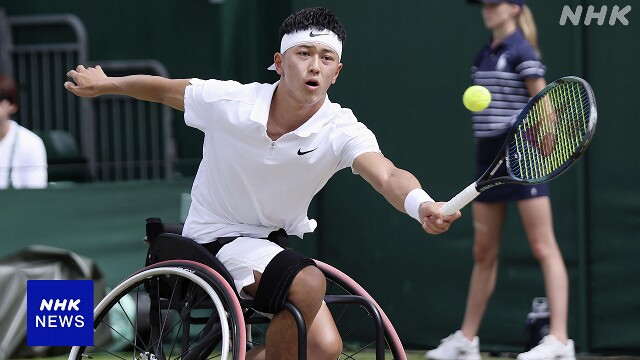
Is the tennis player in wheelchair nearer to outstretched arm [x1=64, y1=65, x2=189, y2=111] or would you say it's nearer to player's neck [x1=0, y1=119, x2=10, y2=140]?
outstretched arm [x1=64, y1=65, x2=189, y2=111]

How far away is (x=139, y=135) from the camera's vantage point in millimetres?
8836

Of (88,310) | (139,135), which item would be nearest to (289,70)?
(88,310)

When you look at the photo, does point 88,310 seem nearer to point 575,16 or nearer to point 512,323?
point 512,323

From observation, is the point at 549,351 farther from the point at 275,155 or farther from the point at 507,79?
the point at 275,155

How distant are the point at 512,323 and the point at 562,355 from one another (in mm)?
558

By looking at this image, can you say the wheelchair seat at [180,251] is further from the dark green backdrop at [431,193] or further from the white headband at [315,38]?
the dark green backdrop at [431,193]

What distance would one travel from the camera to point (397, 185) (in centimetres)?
370

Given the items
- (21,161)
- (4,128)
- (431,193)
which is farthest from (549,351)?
(4,128)

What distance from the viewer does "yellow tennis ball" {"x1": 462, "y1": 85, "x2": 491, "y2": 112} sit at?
5469mm

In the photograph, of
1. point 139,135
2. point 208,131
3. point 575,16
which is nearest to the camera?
point 208,131

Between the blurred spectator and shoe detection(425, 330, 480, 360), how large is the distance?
6.92 ft

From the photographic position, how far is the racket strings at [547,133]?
3.70 metres

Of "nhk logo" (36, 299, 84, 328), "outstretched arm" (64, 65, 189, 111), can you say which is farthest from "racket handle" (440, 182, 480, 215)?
"nhk logo" (36, 299, 84, 328)

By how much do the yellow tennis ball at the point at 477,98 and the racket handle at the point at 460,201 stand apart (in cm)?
207
